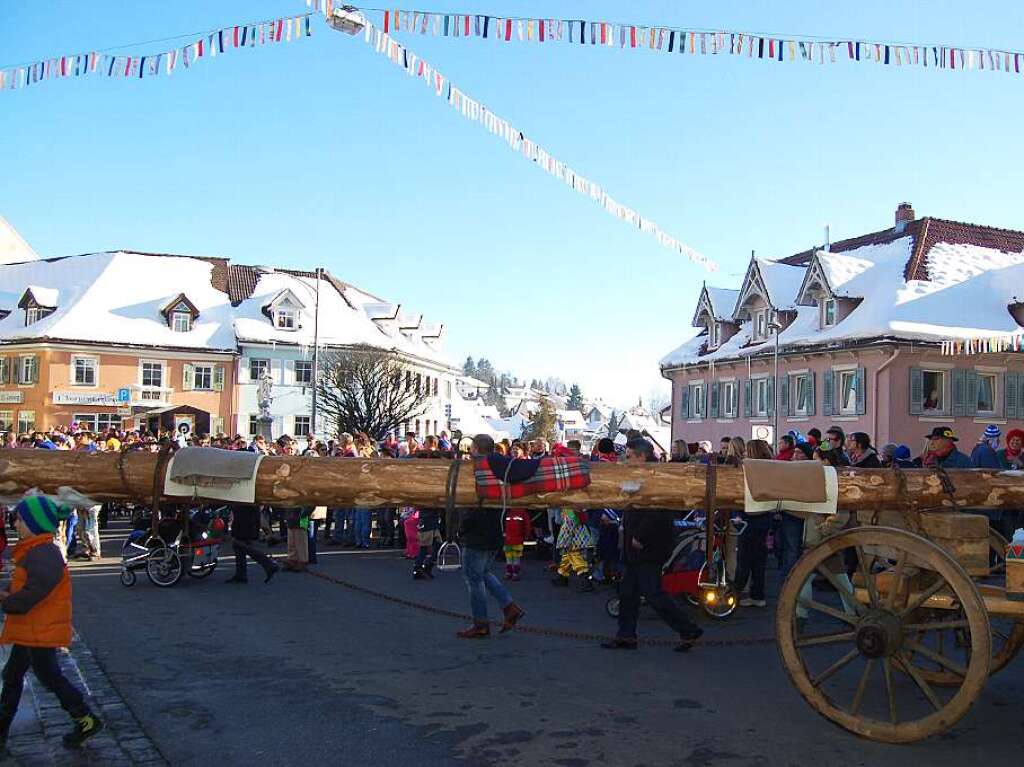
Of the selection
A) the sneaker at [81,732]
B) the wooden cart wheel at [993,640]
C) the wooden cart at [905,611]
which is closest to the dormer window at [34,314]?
the sneaker at [81,732]

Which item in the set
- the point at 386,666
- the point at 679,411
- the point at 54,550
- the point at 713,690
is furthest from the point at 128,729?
the point at 679,411

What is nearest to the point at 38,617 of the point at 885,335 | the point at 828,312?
the point at 885,335

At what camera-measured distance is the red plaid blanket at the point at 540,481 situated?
625 centimetres

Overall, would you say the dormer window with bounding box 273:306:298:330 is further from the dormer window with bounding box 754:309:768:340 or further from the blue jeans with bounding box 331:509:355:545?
the blue jeans with bounding box 331:509:355:545

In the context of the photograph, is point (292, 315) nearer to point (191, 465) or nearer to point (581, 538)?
point (581, 538)

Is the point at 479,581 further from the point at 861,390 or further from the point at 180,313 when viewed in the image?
the point at 180,313

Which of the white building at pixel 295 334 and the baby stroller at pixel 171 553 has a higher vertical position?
the white building at pixel 295 334

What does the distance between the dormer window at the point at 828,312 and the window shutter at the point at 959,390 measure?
443 cm

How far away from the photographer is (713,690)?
7035 millimetres

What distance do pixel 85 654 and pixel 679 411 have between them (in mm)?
37983

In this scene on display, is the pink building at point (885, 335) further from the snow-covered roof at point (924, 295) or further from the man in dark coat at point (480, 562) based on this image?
the man in dark coat at point (480, 562)

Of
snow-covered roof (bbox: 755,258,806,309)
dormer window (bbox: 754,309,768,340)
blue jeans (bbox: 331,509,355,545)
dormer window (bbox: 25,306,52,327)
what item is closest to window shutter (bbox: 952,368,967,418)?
snow-covered roof (bbox: 755,258,806,309)

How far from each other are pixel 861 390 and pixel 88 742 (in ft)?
99.4

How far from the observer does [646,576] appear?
848 cm
